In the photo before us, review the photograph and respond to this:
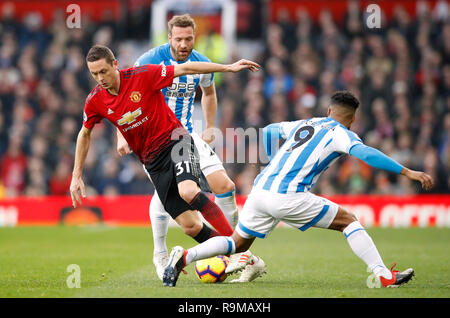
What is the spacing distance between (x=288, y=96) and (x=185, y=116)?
980 cm

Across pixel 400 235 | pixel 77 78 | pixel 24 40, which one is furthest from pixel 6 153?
pixel 400 235

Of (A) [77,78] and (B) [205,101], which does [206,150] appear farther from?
(A) [77,78]

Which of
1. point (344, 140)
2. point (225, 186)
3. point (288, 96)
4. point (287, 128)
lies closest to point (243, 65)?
point (287, 128)

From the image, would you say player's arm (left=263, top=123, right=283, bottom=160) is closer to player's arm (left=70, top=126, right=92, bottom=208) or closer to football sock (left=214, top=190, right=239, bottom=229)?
football sock (left=214, top=190, right=239, bottom=229)

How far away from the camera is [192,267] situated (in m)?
8.21

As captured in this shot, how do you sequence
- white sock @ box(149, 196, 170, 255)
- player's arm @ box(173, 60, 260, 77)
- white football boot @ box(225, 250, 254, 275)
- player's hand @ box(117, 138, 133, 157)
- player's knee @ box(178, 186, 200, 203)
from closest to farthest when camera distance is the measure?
player's arm @ box(173, 60, 260, 77), player's knee @ box(178, 186, 200, 203), white football boot @ box(225, 250, 254, 275), player's hand @ box(117, 138, 133, 157), white sock @ box(149, 196, 170, 255)

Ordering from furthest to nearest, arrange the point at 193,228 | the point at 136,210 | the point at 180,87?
the point at 136,210
the point at 180,87
the point at 193,228

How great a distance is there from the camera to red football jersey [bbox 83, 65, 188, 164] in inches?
253

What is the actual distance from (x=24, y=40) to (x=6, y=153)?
409cm

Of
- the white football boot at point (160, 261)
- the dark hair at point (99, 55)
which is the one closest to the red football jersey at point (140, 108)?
the dark hair at point (99, 55)

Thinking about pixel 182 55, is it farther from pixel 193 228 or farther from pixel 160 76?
pixel 193 228

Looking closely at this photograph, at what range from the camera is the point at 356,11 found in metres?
18.5

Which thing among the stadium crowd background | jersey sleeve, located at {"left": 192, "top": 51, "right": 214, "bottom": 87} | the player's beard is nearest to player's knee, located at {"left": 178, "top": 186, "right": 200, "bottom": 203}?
the player's beard

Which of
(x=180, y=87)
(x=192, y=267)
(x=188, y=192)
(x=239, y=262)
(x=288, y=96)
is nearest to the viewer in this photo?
(x=188, y=192)
